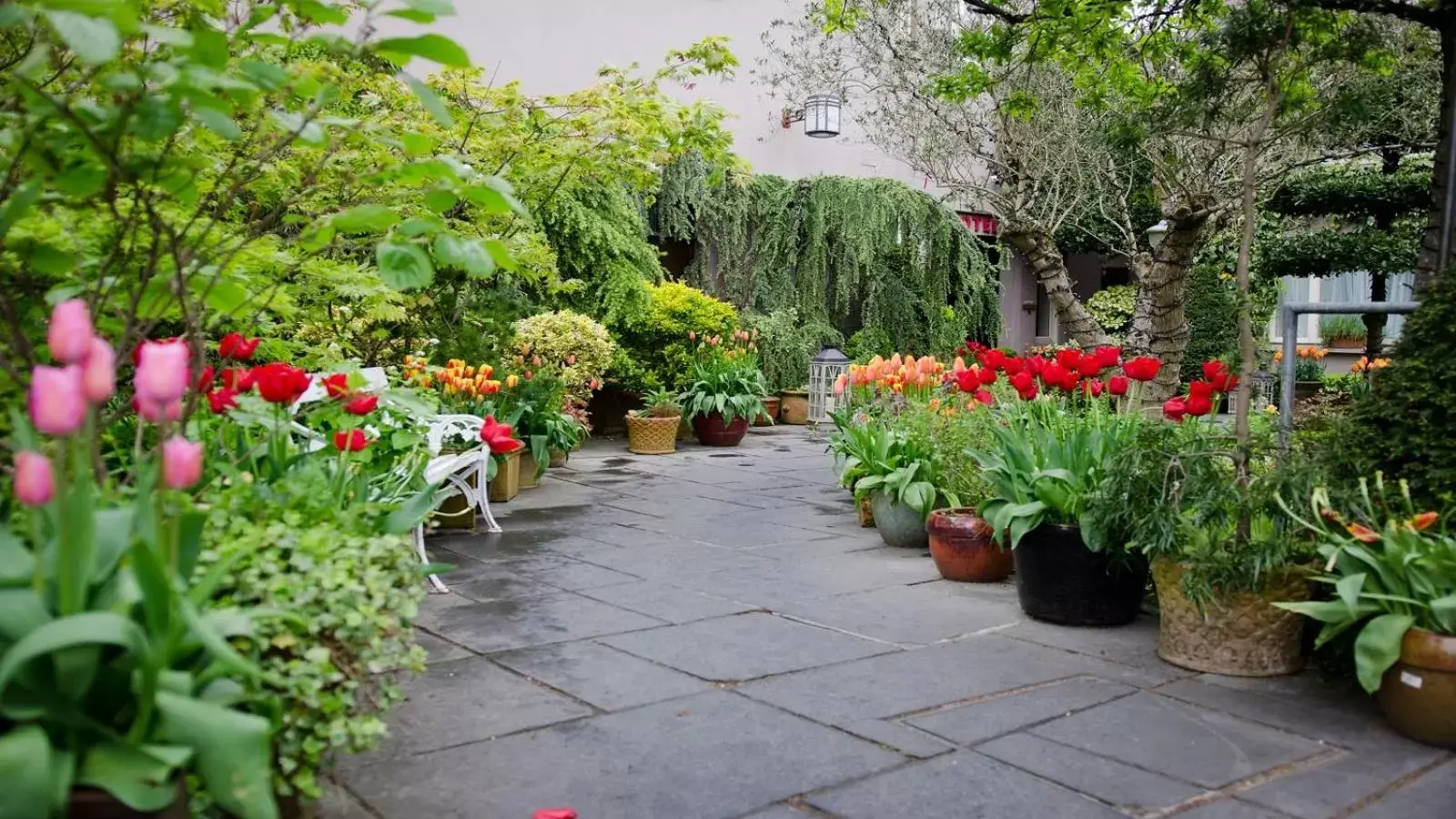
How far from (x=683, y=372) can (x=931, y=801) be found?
9.55m

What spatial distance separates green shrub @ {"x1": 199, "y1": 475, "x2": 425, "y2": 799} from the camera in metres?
2.23

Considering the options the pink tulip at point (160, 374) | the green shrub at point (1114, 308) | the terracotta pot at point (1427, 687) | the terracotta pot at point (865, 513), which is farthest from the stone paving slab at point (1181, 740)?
the green shrub at point (1114, 308)

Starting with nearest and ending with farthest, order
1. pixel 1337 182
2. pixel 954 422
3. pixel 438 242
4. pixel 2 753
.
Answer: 1. pixel 2 753
2. pixel 438 242
3. pixel 954 422
4. pixel 1337 182

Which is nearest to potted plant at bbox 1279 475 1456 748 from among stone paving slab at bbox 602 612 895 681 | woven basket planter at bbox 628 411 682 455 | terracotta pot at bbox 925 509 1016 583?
stone paving slab at bbox 602 612 895 681

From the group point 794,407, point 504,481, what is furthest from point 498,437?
point 794,407

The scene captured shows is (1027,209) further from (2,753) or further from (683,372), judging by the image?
(2,753)

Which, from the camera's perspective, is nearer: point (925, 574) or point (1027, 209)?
point (925, 574)

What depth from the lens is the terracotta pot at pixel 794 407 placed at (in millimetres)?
14812

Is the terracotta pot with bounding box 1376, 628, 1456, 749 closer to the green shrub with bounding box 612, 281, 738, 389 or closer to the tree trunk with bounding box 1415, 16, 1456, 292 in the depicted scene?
the tree trunk with bounding box 1415, 16, 1456, 292

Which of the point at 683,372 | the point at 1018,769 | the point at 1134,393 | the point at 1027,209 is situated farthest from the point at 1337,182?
the point at 1018,769

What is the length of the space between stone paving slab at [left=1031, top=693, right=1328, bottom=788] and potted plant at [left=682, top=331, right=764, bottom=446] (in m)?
8.31

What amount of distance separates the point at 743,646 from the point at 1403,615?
2.27m

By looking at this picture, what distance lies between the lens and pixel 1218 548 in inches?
159

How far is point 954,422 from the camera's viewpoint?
6.29 m
